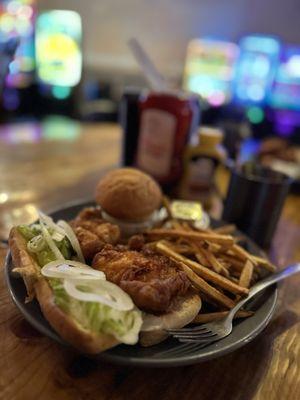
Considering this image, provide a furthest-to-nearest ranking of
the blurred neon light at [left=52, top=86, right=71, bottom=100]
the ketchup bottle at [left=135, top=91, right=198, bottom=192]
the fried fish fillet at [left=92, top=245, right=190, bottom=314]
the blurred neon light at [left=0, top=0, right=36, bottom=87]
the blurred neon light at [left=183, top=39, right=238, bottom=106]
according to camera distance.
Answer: the blurred neon light at [left=52, top=86, right=71, bottom=100], the blurred neon light at [left=0, top=0, right=36, bottom=87], the blurred neon light at [left=183, top=39, right=238, bottom=106], the ketchup bottle at [left=135, top=91, right=198, bottom=192], the fried fish fillet at [left=92, top=245, right=190, bottom=314]

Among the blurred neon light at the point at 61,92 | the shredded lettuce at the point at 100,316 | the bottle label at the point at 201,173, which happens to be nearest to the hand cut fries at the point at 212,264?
the shredded lettuce at the point at 100,316

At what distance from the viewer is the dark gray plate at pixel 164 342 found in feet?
2.43

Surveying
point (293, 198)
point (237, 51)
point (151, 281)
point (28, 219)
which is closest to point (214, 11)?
point (237, 51)

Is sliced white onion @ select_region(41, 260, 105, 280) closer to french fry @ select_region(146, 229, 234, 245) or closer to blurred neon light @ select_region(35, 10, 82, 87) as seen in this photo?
french fry @ select_region(146, 229, 234, 245)

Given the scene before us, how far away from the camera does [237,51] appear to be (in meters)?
4.88

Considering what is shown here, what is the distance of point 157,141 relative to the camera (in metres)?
1.75

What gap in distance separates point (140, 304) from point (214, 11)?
557 centimetres

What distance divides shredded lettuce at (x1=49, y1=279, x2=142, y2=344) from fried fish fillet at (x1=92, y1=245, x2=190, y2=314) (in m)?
0.05

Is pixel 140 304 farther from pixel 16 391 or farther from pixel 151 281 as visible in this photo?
pixel 16 391

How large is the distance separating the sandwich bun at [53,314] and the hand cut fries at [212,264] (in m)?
0.31

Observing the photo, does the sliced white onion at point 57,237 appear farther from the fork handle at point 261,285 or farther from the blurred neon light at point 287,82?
the blurred neon light at point 287,82

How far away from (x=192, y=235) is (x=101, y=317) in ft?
1.72

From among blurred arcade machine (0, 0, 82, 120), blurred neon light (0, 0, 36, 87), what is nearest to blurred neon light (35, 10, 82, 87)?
blurred arcade machine (0, 0, 82, 120)

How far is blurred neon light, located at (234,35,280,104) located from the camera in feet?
14.8
